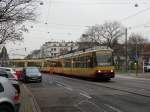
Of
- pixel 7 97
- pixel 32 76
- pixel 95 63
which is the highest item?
pixel 95 63

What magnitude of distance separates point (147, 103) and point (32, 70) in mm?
26834

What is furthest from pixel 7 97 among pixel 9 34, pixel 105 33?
pixel 105 33

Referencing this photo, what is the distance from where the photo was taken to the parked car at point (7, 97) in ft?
35.6

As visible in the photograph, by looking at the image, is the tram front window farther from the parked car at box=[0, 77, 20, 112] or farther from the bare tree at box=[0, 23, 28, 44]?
the parked car at box=[0, 77, 20, 112]

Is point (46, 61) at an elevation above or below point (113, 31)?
below

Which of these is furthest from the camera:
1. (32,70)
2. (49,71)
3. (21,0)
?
(49,71)

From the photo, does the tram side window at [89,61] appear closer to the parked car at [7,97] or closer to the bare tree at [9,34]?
the bare tree at [9,34]

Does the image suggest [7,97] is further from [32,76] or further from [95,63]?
[32,76]

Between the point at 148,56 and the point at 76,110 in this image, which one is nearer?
the point at 76,110

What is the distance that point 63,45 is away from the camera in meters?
182

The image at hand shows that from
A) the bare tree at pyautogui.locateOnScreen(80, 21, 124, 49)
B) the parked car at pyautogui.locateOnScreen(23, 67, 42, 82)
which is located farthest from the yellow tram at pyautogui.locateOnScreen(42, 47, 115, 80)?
the bare tree at pyautogui.locateOnScreen(80, 21, 124, 49)

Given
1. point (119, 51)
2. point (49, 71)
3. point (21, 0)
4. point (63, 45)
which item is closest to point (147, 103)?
point (21, 0)

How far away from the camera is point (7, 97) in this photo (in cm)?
1099

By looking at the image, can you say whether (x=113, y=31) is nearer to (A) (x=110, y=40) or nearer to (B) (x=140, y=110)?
(A) (x=110, y=40)
